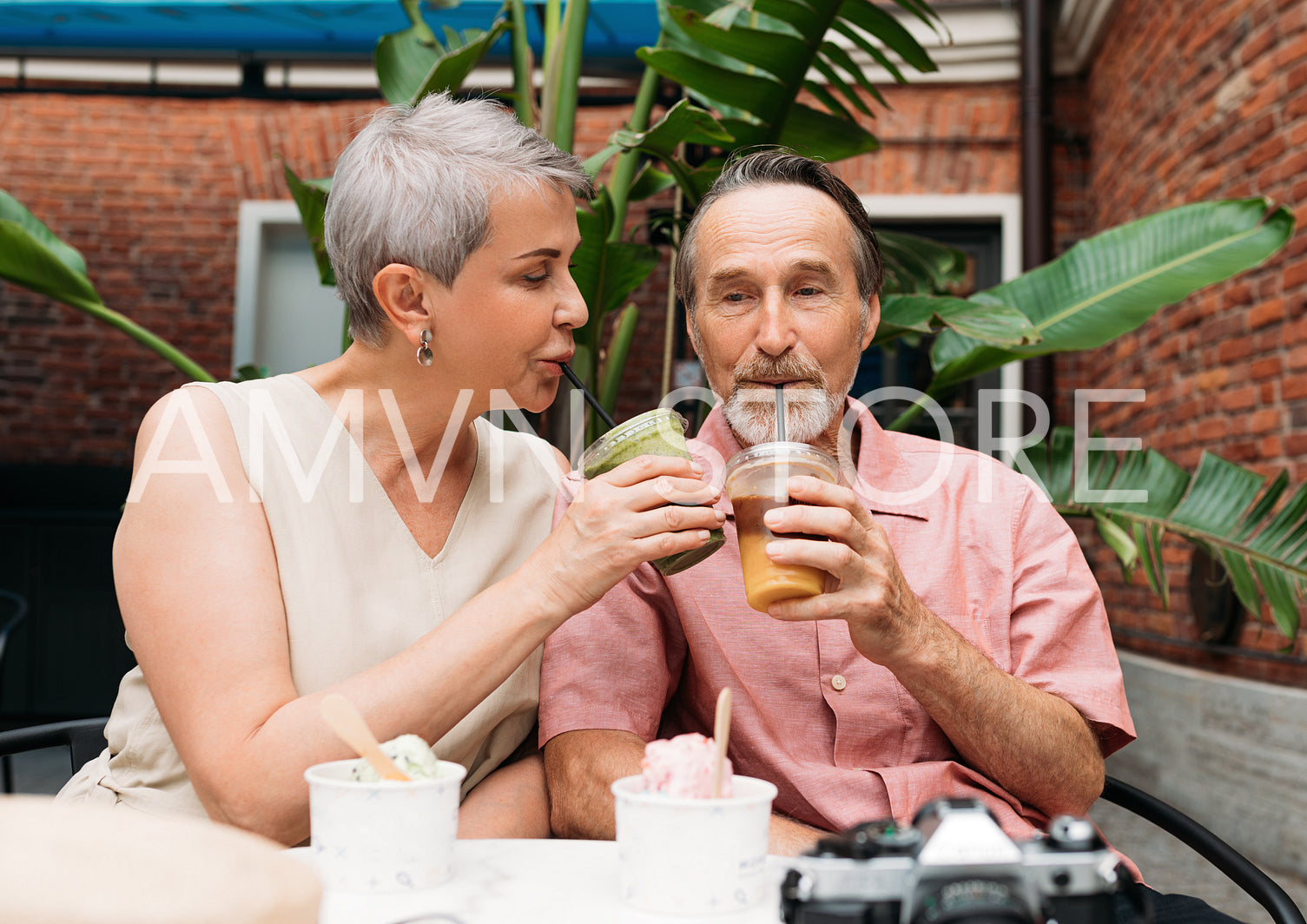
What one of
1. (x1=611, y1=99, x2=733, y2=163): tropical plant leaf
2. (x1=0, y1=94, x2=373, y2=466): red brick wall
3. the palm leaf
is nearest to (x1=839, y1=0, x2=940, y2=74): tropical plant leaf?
the palm leaf

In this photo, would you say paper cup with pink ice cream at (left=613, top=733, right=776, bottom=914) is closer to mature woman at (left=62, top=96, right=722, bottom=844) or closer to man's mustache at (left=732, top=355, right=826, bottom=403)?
mature woman at (left=62, top=96, right=722, bottom=844)

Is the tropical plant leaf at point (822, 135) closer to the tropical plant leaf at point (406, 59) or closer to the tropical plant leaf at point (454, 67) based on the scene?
the tropical plant leaf at point (454, 67)

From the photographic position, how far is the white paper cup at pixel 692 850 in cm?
90

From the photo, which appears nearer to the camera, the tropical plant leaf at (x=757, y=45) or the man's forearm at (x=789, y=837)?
the man's forearm at (x=789, y=837)

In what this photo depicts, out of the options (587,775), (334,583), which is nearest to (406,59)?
(334,583)

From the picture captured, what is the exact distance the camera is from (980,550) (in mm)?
1696

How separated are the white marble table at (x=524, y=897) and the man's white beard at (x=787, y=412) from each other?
80 centimetres

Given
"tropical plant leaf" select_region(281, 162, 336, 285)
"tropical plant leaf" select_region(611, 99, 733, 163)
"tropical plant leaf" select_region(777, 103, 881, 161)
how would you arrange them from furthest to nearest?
"tropical plant leaf" select_region(281, 162, 336, 285), "tropical plant leaf" select_region(777, 103, 881, 161), "tropical plant leaf" select_region(611, 99, 733, 163)

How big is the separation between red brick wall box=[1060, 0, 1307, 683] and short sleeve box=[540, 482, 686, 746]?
111 inches

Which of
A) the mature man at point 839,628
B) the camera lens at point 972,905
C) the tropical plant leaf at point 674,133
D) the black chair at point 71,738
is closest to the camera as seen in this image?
the camera lens at point 972,905

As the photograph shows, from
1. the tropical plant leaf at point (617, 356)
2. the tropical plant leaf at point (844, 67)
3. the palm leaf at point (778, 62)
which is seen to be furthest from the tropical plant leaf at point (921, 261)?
the tropical plant leaf at point (617, 356)

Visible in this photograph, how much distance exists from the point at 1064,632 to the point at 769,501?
0.65 meters

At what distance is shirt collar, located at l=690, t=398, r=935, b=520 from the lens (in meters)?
1.76

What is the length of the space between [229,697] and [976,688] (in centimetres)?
96
